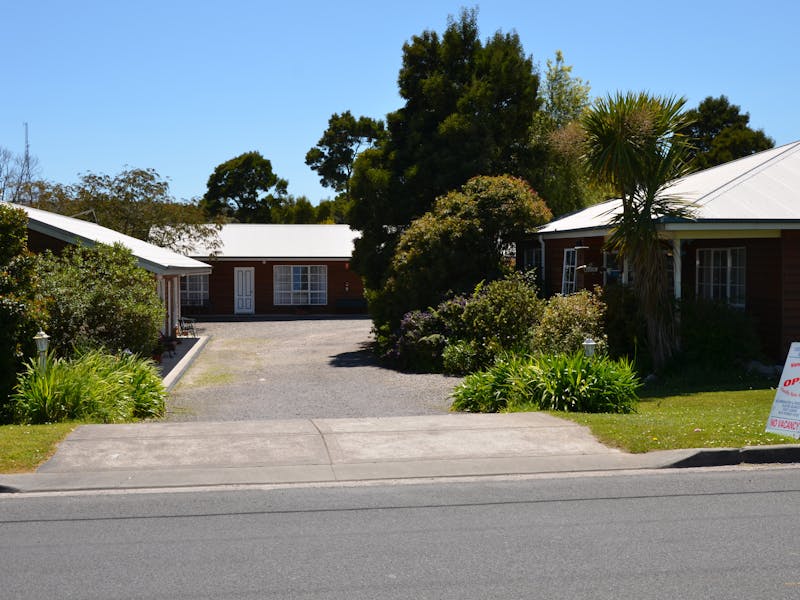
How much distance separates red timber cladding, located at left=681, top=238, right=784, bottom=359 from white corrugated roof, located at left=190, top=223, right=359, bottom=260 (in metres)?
22.5

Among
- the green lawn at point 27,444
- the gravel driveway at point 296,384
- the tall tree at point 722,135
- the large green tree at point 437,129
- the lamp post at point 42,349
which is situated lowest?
the gravel driveway at point 296,384

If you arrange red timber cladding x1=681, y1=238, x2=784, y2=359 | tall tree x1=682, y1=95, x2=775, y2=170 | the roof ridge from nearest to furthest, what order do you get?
red timber cladding x1=681, y1=238, x2=784, y2=359 < the roof ridge < tall tree x1=682, y1=95, x2=775, y2=170

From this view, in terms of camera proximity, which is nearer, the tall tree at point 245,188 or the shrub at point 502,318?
the shrub at point 502,318

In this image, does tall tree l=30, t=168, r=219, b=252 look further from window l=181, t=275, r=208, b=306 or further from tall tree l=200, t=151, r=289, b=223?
tall tree l=200, t=151, r=289, b=223

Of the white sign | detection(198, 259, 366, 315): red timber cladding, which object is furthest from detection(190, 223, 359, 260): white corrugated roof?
the white sign

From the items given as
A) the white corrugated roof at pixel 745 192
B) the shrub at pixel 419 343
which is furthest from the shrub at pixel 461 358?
the white corrugated roof at pixel 745 192

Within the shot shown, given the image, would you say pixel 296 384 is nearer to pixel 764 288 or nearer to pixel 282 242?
pixel 764 288

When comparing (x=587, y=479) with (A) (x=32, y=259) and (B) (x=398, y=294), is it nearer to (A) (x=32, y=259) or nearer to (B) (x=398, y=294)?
(A) (x=32, y=259)

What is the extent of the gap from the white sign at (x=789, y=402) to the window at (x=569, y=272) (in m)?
12.3

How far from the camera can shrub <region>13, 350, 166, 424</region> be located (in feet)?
37.4

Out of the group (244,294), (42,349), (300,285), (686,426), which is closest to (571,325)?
(686,426)

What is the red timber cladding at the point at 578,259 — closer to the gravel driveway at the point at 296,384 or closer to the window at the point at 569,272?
the window at the point at 569,272

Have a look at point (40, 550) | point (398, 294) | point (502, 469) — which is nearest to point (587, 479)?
point (502, 469)

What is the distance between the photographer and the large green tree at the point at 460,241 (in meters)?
21.9
